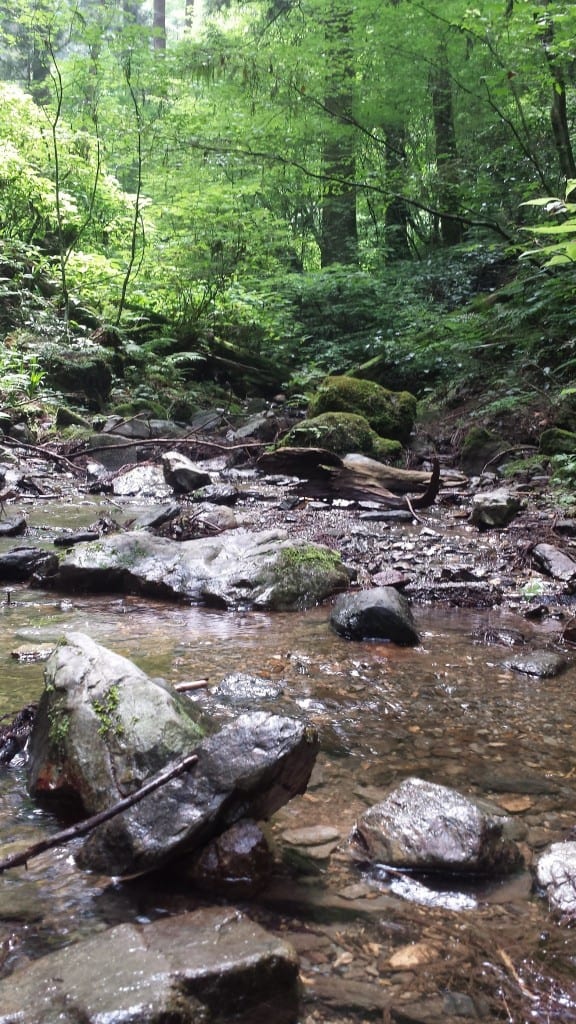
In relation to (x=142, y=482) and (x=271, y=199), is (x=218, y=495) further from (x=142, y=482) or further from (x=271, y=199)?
(x=271, y=199)

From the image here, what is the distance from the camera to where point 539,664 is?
3.34 m

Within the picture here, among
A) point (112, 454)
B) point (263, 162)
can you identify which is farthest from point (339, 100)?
point (112, 454)

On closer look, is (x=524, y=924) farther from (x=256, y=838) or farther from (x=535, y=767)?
(x=535, y=767)

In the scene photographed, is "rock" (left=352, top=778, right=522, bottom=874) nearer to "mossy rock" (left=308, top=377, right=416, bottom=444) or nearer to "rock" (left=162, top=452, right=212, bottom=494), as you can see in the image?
"rock" (left=162, top=452, right=212, bottom=494)

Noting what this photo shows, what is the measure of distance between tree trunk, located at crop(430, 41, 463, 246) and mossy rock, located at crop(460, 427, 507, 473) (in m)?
5.02

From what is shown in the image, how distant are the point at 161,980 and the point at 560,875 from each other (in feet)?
3.59

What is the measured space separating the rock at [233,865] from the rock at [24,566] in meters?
3.46

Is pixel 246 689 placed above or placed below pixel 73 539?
below

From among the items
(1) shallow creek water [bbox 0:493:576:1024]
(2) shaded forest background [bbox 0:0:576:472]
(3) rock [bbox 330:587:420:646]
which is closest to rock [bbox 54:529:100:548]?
(1) shallow creek water [bbox 0:493:576:1024]

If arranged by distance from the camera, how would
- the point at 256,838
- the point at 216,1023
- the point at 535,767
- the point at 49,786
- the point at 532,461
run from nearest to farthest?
the point at 216,1023
the point at 256,838
the point at 49,786
the point at 535,767
the point at 532,461

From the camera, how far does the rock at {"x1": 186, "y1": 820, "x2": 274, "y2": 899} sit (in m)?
1.72

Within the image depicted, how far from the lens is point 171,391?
1352 cm

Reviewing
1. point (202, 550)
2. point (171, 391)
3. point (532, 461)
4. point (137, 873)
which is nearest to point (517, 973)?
point (137, 873)

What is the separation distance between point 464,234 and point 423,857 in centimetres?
1777
